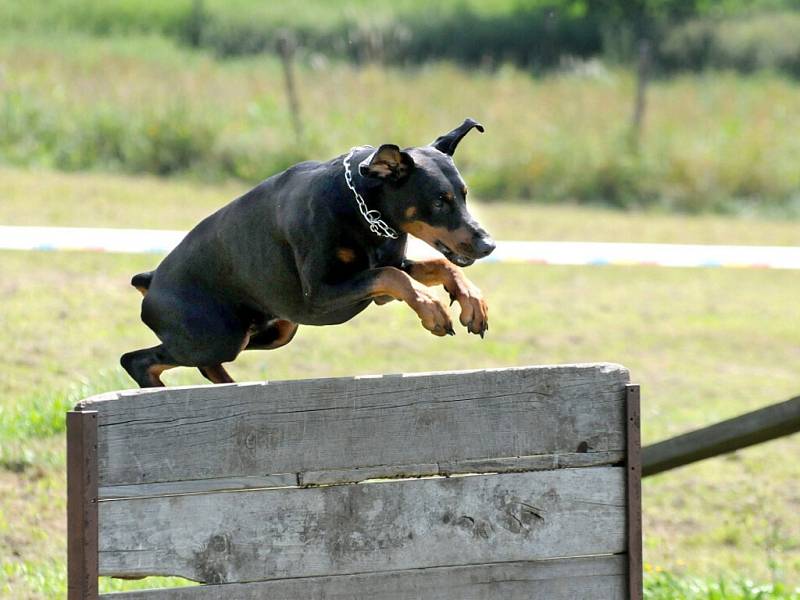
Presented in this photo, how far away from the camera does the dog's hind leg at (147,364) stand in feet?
13.2

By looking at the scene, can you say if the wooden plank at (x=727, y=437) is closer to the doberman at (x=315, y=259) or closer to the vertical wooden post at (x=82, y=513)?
the doberman at (x=315, y=259)

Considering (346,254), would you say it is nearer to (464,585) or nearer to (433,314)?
(433,314)

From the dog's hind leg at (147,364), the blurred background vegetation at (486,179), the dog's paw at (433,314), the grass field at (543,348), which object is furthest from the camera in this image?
the blurred background vegetation at (486,179)

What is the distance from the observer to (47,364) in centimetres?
723

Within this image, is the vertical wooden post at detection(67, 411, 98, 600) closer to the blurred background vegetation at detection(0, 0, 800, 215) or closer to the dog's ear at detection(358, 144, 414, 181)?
the dog's ear at detection(358, 144, 414, 181)

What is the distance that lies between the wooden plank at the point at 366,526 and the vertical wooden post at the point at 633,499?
3 centimetres

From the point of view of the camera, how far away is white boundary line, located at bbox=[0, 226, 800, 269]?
8.17 metres

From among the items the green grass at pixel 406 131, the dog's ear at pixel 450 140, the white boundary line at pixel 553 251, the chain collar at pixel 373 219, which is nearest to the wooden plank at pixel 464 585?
the chain collar at pixel 373 219

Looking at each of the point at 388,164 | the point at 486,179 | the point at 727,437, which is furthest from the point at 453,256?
the point at 486,179

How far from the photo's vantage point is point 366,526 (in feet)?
11.5

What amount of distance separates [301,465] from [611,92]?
15928 millimetres

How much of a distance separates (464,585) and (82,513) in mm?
1132

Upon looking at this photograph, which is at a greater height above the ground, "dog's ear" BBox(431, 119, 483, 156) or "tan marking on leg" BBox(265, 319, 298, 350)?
"dog's ear" BBox(431, 119, 483, 156)

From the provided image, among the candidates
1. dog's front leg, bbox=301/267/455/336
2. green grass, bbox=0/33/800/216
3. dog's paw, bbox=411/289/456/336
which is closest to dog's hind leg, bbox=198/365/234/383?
dog's front leg, bbox=301/267/455/336
